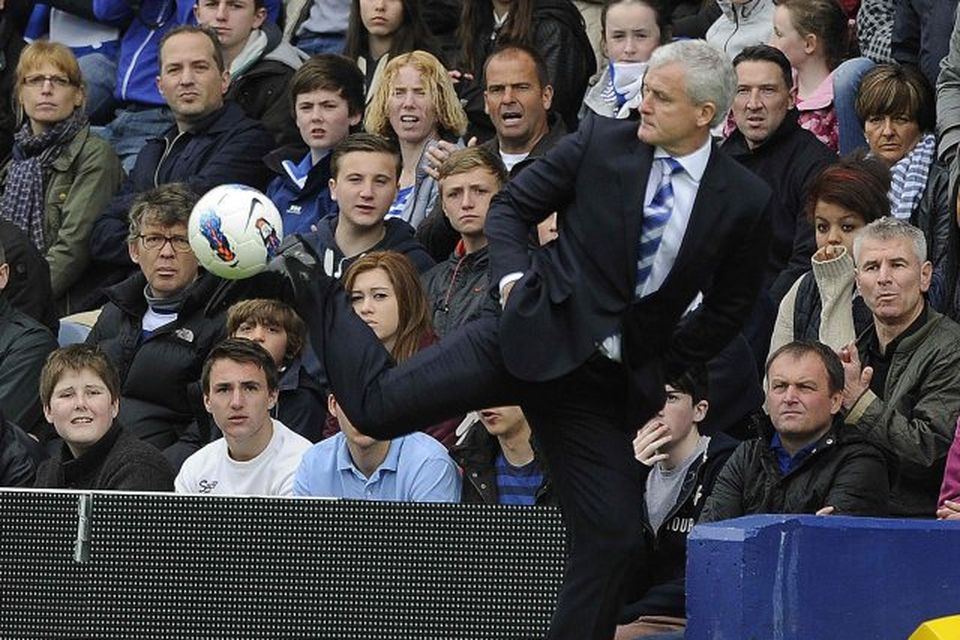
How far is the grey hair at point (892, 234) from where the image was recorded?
902 cm

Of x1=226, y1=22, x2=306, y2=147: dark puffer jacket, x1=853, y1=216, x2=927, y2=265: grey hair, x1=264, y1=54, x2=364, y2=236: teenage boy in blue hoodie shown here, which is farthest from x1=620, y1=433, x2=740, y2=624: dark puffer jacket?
x1=226, y1=22, x2=306, y2=147: dark puffer jacket

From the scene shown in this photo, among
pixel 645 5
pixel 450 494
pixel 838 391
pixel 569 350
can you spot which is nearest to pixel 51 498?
pixel 450 494

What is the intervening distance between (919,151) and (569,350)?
372cm

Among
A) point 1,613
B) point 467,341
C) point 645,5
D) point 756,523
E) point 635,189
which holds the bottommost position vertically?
point 1,613

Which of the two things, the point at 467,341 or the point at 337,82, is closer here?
the point at 467,341

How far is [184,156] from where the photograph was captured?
1181 centimetres

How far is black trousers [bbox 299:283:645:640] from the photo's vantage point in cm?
702

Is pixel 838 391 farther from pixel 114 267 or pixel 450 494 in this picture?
pixel 114 267

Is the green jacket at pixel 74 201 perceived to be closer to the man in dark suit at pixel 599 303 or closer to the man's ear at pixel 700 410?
the man's ear at pixel 700 410

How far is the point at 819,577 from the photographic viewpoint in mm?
7000

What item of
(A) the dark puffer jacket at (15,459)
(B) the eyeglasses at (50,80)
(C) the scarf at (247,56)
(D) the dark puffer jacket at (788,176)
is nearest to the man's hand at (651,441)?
(D) the dark puffer jacket at (788,176)

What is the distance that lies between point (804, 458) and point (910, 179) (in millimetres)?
2132

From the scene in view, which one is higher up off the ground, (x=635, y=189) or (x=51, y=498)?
(x=635, y=189)

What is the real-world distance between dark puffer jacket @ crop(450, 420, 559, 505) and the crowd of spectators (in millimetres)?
13
